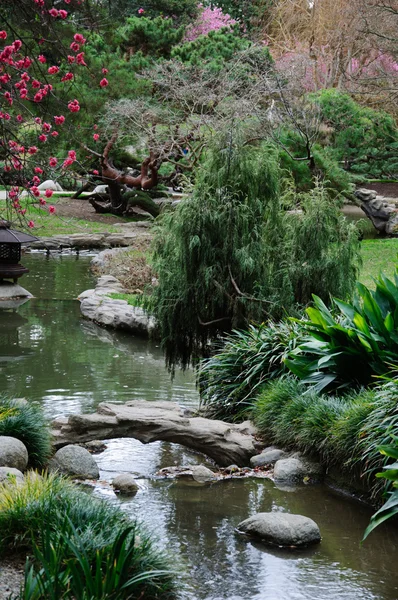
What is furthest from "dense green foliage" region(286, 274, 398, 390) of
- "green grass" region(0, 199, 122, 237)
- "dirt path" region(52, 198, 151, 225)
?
"dirt path" region(52, 198, 151, 225)

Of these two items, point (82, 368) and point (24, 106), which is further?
point (82, 368)

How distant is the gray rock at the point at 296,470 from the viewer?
252 inches

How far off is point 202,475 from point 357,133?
867 inches

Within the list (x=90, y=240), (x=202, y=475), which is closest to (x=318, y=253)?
(x=202, y=475)

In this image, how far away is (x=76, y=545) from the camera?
3906 mm

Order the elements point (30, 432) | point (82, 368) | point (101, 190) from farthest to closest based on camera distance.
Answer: point (101, 190) → point (82, 368) → point (30, 432)

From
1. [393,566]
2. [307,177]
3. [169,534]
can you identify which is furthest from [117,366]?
[307,177]

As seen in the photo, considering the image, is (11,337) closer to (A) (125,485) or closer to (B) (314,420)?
(A) (125,485)

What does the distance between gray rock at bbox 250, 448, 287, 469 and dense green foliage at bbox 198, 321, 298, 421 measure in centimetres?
88

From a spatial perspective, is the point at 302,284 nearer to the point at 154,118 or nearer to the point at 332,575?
the point at 332,575

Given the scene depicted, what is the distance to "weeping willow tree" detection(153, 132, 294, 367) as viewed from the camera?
854 centimetres

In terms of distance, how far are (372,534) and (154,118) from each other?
20001 millimetres

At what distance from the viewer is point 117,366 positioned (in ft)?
36.1

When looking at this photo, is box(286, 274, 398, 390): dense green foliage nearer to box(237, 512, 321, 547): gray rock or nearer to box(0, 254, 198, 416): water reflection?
box(237, 512, 321, 547): gray rock
